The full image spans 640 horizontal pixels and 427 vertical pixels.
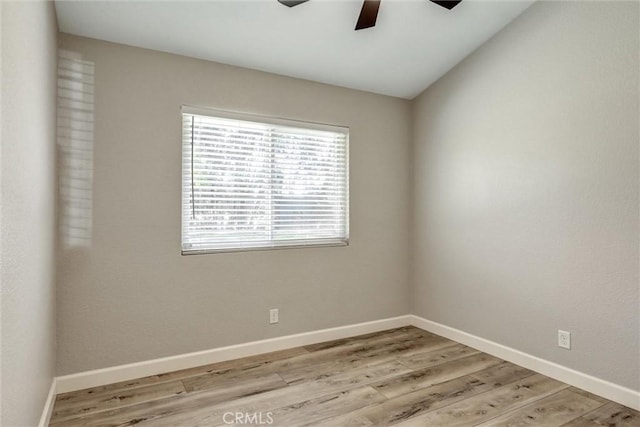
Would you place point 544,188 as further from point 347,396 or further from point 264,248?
point 264,248

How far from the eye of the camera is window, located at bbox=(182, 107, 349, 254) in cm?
290

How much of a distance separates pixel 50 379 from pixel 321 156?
8.54 ft

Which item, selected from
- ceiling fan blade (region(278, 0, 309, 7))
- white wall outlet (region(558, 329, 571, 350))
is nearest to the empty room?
white wall outlet (region(558, 329, 571, 350))

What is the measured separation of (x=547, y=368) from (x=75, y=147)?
3.73 metres

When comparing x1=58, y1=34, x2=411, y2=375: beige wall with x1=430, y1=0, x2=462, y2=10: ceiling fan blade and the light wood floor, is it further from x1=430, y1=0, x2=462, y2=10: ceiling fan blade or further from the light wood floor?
x1=430, y1=0, x2=462, y2=10: ceiling fan blade

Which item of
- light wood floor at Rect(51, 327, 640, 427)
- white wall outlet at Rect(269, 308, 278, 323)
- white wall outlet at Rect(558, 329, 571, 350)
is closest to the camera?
light wood floor at Rect(51, 327, 640, 427)

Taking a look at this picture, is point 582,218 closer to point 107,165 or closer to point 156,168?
point 156,168

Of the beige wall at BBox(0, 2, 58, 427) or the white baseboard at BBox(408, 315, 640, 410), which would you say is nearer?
the beige wall at BBox(0, 2, 58, 427)

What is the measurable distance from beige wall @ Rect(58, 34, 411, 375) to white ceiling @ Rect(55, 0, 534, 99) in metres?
0.14

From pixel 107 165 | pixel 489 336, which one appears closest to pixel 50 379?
pixel 107 165

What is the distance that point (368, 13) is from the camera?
7.97 ft

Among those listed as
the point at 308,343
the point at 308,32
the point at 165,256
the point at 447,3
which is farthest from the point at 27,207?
the point at 447,3

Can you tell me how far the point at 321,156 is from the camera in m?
3.48

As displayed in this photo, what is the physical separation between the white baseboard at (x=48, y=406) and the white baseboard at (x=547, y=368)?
10.4ft
